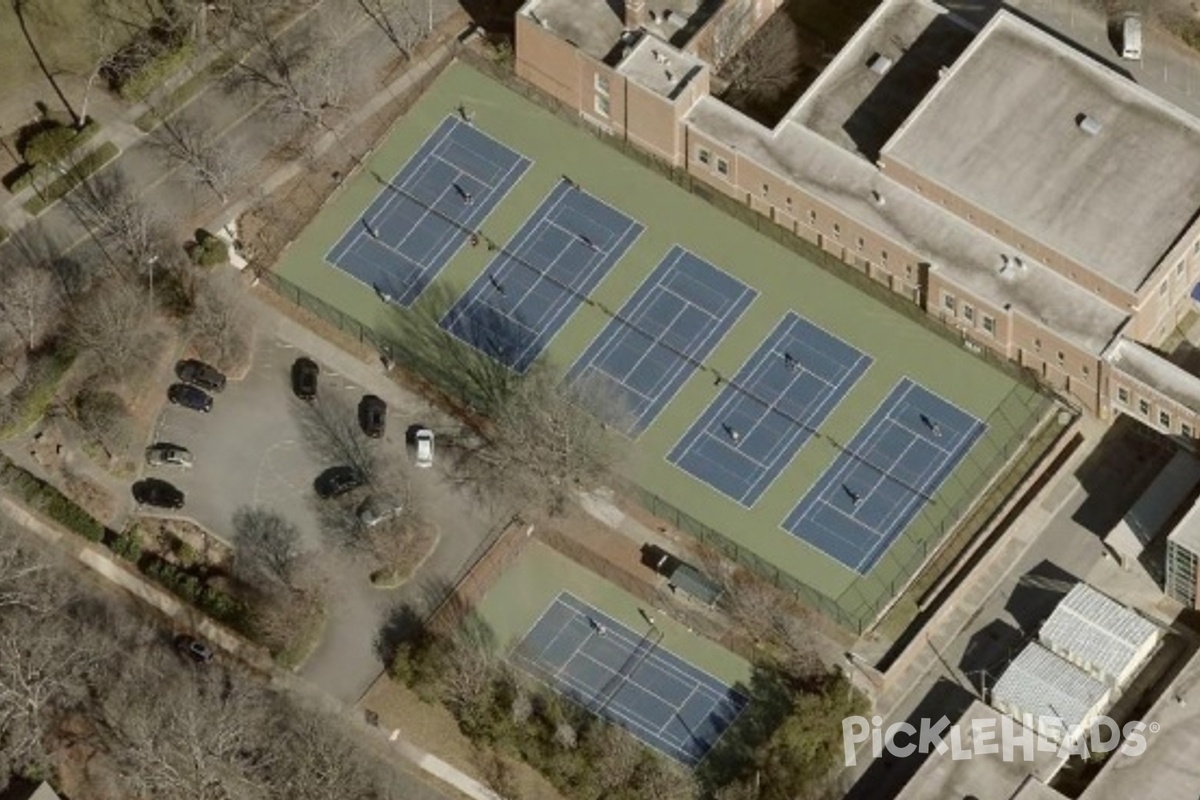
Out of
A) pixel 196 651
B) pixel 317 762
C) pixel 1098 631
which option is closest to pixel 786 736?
pixel 1098 631

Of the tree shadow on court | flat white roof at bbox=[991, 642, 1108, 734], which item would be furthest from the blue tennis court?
flat white roof at bbox=[991, 642, 1108, 734]

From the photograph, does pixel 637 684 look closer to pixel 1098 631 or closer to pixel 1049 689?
pixel 1049 689

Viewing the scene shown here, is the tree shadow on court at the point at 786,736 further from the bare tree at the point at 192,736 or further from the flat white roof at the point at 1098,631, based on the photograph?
the bare tree at the point at 192,736

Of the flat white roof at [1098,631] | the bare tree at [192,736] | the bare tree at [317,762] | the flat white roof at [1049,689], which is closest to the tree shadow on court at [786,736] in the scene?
the flat white roof at [1049,689]

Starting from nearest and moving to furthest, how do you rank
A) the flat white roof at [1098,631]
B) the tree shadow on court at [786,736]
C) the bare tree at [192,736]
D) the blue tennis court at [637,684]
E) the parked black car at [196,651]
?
1. the bare tree at [192,736]
2. the tree shadow on court at [786,736]
3. the flat white roof at [1098,631]
4. the blue tennis court at [637,684]
5. the parked black car at [196,651]

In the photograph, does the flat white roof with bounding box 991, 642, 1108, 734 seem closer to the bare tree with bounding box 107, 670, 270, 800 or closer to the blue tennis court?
the blue tennis court

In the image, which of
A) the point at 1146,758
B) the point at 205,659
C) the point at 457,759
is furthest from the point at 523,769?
the point at 1146,758

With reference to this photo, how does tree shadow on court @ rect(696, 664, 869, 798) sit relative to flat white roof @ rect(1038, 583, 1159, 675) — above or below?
below
